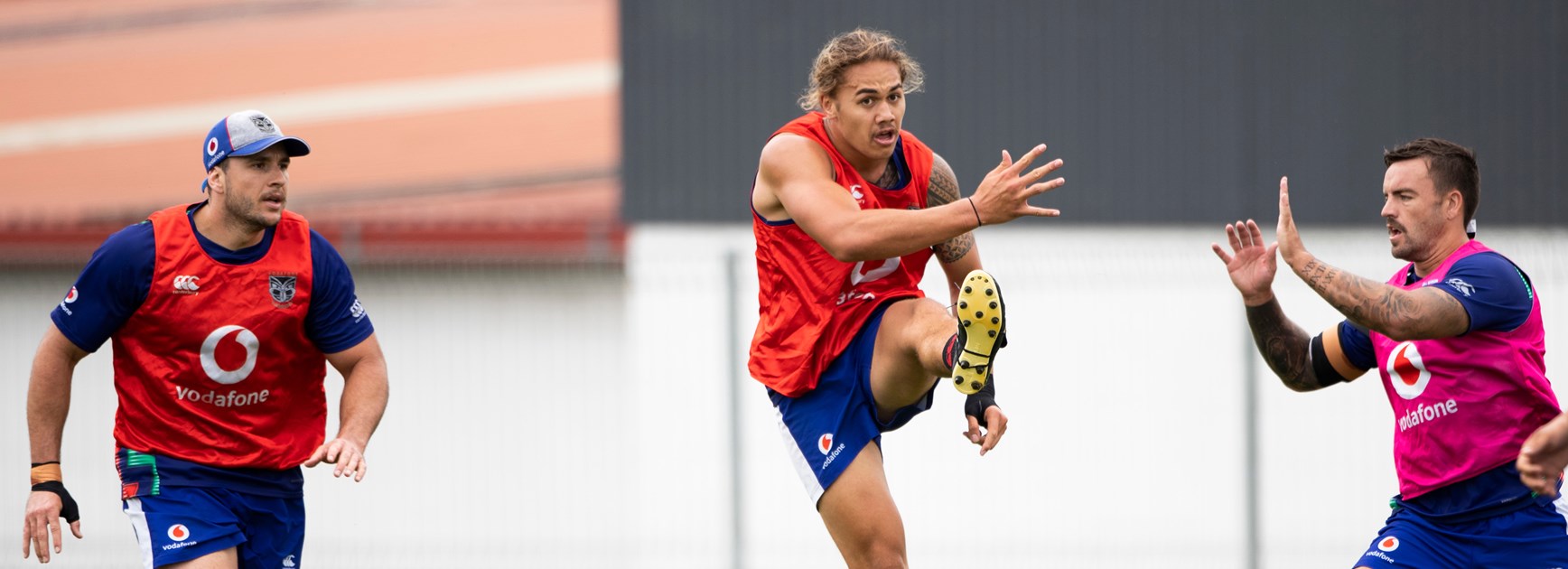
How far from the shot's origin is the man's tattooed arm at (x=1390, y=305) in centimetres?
452

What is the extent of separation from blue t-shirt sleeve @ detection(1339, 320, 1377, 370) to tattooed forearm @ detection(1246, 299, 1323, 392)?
135 millimetres

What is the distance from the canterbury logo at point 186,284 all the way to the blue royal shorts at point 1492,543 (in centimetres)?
416

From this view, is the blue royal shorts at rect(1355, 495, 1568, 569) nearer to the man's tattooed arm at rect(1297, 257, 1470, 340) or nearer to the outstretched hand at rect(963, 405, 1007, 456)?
the man's tattooed arm at rect(1297, 257, 1470, 340)

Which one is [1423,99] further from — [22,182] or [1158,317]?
[22,182]

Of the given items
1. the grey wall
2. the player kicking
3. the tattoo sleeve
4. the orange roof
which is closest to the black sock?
the player kicking

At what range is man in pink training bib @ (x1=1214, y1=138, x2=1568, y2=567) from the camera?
461 cm

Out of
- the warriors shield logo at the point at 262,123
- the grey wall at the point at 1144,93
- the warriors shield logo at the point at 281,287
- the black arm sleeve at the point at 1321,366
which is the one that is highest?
the grey wall at the point at 1144,93

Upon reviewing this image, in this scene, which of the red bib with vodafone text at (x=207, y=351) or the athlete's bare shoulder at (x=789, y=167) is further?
the red bib with vodafone text at (x=207, y=351)

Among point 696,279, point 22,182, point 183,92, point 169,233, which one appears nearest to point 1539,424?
point 169,233

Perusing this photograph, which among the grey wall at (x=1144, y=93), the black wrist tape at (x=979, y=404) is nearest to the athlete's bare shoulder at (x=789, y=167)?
the black wrist tape at (x=979, y=404)

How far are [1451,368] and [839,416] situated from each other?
2059mm

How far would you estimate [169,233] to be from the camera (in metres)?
5.27

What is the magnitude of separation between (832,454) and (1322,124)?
28.1 ft

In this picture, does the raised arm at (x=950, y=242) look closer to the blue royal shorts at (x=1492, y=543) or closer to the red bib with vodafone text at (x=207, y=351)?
the blue royal shorts at (x=1492, y=543)
